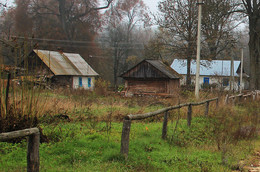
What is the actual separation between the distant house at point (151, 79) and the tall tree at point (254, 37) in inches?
292

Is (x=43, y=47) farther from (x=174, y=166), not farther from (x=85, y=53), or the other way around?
(x=174, y=166)

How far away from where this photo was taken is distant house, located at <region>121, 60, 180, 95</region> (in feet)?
90.1

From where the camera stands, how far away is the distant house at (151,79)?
27469 millimetres

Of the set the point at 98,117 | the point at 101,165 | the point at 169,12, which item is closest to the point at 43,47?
the point at 169,12

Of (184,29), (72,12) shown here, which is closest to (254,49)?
(184,29)

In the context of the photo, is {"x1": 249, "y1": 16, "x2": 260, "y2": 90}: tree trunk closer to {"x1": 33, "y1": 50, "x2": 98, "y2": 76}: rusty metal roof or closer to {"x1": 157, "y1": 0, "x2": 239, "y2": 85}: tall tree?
{"x1": 157, "y1": 0, "x2": 239, "y2": 85}: tall tree

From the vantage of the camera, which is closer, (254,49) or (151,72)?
(151,72)

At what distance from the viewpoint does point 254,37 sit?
28141 mm

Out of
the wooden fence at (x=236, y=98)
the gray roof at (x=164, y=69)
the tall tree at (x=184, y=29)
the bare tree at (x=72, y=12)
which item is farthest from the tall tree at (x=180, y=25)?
the bare tree at (x=72, y=12)

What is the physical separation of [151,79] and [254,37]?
10295mm

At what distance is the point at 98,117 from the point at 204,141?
4591mm

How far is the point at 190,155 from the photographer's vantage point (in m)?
6.80

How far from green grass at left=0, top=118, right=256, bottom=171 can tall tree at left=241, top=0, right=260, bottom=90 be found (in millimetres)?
21444

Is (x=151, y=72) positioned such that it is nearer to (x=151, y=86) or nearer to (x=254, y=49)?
(x=151, y=86)
